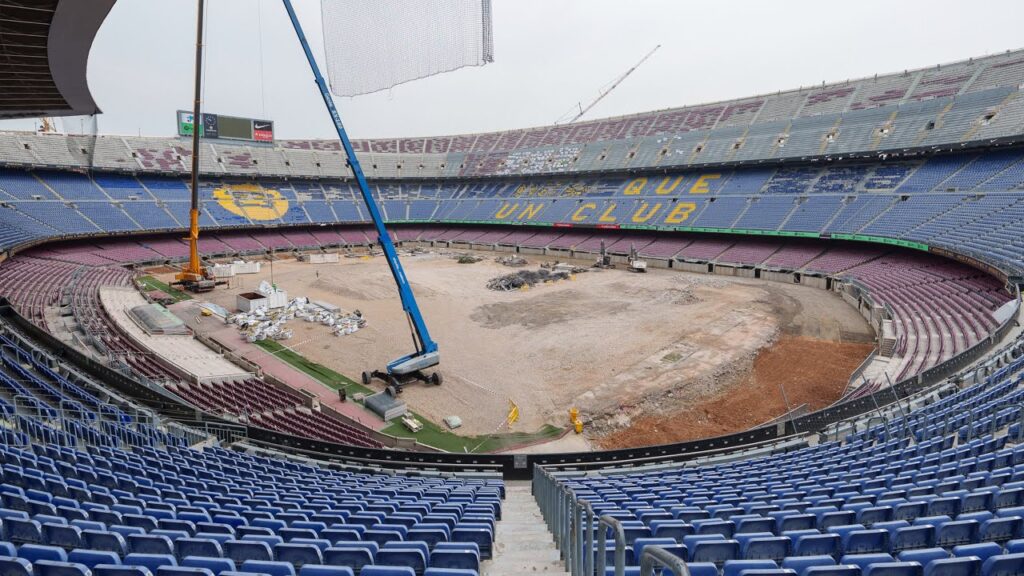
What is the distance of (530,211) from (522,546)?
2292 inches

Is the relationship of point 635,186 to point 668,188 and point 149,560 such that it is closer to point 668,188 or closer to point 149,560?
point 668,188

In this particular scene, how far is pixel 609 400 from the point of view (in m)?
18.4

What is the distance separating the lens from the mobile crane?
18922mm

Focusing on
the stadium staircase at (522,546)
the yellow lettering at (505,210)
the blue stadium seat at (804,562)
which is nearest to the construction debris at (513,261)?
the yellow lettering at (505,210)

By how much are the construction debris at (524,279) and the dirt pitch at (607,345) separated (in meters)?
1.27

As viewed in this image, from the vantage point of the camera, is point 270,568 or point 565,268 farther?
point 565,268

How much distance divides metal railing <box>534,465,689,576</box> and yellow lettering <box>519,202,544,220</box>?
53.3m

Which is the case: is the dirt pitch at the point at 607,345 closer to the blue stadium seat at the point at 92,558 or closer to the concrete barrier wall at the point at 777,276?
the concrete barrier wall at the point at 777,276

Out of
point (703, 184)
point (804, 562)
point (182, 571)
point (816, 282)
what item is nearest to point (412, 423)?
point (182, 571)

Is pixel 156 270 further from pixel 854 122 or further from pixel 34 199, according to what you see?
pixel 854 122

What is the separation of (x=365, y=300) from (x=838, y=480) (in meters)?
30.6

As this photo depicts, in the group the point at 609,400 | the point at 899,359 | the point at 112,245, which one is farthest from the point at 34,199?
the point at 899,359

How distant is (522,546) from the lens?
675cm

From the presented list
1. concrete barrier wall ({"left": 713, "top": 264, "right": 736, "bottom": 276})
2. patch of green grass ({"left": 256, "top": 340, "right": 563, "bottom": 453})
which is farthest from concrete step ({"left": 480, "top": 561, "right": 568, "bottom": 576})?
concrete barrier wall ({"left": 713, "top": 264, "right": 736, "bottom": 276})
